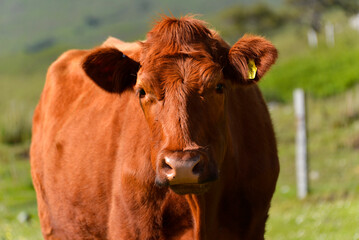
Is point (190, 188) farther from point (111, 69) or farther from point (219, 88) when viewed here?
point (111, 69)

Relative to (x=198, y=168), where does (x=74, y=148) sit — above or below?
below

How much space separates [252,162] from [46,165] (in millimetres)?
2646

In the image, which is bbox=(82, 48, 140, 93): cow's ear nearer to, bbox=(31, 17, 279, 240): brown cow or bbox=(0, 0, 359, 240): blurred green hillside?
bbox=(31, 17, 279, 240): brown cow

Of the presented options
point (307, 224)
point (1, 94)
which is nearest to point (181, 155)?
point (307, 224)

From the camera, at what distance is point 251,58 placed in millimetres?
4340

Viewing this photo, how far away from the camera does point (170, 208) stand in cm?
449

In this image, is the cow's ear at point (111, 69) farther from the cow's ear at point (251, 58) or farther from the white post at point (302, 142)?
the white post at point (302, 142)

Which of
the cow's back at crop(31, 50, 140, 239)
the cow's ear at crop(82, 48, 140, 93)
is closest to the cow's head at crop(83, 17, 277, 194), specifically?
the cow's ear at crop(82, 48, 140, 93)

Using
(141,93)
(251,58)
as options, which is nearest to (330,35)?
(251,58)

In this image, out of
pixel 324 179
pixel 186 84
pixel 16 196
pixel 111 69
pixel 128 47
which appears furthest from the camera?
pixel 16 196

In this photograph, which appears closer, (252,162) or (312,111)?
(252,162)

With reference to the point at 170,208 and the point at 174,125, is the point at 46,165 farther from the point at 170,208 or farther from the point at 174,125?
the point at 174,125

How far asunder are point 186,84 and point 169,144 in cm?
45

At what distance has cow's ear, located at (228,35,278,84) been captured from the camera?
14.0 feet
